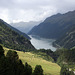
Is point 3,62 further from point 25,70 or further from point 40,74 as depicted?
point 40,74

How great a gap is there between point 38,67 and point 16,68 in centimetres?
569

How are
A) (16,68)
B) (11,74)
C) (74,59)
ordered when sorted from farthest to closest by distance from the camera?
(74,59) → (16,68) → (11,74)

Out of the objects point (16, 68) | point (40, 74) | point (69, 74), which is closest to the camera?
point (16, 68)

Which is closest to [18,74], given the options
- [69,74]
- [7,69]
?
[7,69]

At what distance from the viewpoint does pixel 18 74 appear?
26562 millimetres

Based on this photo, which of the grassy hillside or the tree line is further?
the grassy hillside

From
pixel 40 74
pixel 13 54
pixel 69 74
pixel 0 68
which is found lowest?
pixel 69 74

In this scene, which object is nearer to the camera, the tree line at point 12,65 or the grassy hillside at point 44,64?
the tree line at point 12,65

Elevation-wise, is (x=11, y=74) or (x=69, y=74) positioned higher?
(x=11, y=74)

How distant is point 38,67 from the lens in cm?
2881

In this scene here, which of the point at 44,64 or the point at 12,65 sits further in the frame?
the point at 44,64

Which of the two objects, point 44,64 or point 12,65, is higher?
point 12,65

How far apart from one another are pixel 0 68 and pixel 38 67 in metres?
10.3

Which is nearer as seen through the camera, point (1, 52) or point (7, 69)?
point (7, 69)
